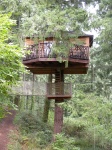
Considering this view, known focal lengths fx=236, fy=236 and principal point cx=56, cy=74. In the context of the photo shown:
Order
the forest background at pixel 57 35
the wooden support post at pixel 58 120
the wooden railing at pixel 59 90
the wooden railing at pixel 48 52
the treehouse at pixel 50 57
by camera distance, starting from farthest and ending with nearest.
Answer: the wooden support post at pixel 58 120
the wooden railing at pixel 59 90
the wooden railing at pixel 48 52
the treehouse at pixel 50 57
the forest background at pixel 57 35

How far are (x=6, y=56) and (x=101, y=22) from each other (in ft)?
A: 14.8

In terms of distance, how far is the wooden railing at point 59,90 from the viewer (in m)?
12.9

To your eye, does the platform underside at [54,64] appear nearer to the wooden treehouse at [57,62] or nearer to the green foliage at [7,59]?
the wooden treehouse at [57,62]

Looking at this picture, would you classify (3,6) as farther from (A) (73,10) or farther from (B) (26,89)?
(B) (26,89)

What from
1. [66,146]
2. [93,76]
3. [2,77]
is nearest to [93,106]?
[66,146]

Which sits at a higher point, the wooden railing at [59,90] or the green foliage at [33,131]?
the wooden railing at [59,90]

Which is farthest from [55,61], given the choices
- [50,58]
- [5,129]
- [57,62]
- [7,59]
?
[7,59]

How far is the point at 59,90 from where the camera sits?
1312 cm

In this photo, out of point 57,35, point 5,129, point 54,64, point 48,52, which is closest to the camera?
point 57,35

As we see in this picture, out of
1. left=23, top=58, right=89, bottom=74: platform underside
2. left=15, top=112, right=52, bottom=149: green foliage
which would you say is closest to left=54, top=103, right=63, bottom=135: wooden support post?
left=15, top=112, right=52, bottom=149: green foliage

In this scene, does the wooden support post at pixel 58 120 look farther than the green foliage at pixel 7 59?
Yes

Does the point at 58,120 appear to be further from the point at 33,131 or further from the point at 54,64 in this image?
the point at 54,64

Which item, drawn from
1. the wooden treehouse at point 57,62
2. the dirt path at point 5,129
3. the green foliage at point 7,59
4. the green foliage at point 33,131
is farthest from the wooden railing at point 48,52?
the green foliage at point 7,59

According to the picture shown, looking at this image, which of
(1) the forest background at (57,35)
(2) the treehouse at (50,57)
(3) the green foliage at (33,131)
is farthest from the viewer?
(3) the green foliage at (33,131)
